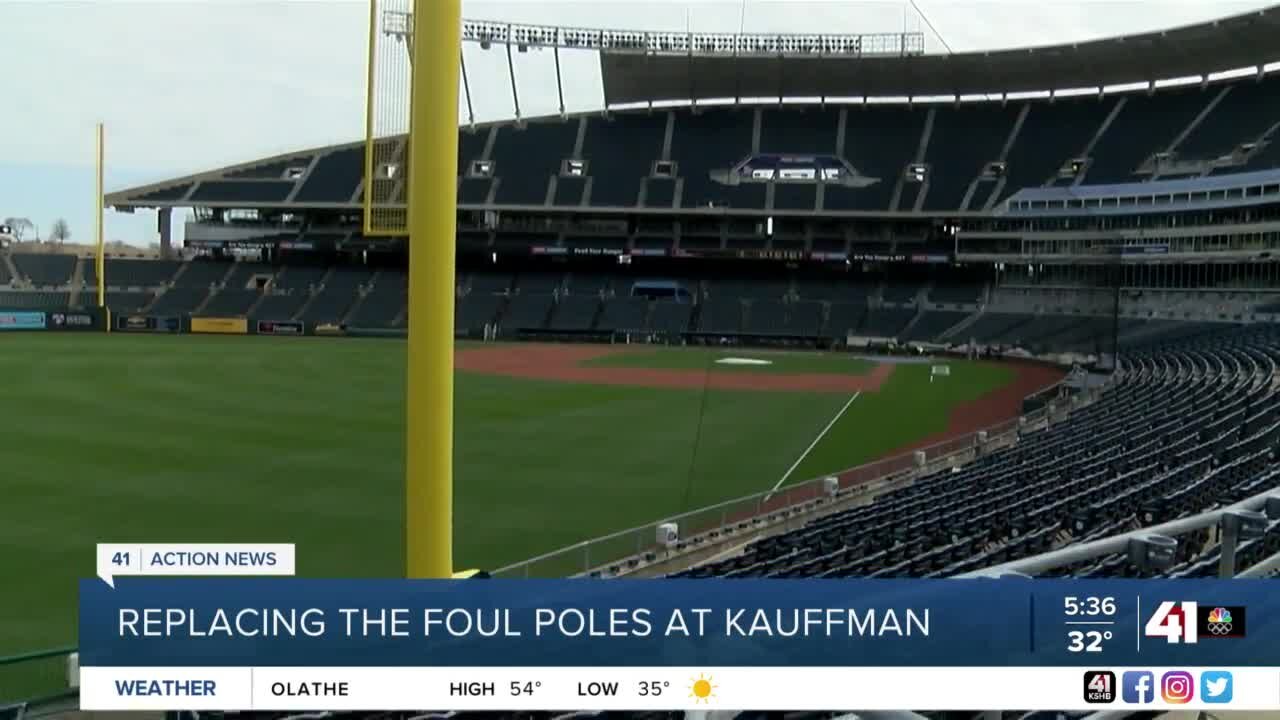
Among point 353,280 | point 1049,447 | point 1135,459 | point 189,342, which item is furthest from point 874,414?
point 353,280

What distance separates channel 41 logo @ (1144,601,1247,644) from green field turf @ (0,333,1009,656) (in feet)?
36.2

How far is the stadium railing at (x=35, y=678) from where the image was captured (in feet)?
22.3

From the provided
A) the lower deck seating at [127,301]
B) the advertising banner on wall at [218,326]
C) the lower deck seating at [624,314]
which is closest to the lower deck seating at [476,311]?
the lower deck seating at [624,314]

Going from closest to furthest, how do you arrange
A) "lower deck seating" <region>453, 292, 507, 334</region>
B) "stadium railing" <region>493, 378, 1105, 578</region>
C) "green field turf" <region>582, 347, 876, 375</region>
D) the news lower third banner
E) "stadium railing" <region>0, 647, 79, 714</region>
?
the news lower third banner → "stadium railing" <region>0, 647, 79, 714</region> → "stadium railing" <region>493, 378, 1105, 578</region> → "green field turf" <region>582, 347, 876, 375</region> → "lower deck seating" <region>453, 292, 507, 334</region>

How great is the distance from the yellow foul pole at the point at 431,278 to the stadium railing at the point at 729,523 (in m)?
3.95

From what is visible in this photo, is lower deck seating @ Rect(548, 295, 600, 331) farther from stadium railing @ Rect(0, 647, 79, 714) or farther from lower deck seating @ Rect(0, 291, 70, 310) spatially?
stadium railing @ Rect(0, 647, 79, 714)

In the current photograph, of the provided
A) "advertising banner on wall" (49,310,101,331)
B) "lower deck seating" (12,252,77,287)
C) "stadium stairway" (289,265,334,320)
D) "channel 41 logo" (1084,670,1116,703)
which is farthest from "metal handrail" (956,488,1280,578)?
"lower deck seating" (12,252,77,287)

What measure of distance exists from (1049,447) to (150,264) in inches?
2788

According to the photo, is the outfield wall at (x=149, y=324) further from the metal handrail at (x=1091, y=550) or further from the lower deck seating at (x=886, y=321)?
the metal handrail at (x=1091, y=550)

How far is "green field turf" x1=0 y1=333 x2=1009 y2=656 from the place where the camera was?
1511cm

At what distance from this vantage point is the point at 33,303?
6656cm

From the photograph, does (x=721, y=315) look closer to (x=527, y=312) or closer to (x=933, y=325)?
(x=527, y=312)

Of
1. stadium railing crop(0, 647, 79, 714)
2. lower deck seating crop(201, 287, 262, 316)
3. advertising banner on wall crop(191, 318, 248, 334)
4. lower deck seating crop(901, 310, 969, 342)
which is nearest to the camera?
stadium railing crop(0, 647, 79, 714)

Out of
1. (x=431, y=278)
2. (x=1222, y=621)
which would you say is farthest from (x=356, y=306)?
(x=1222, y=621)
